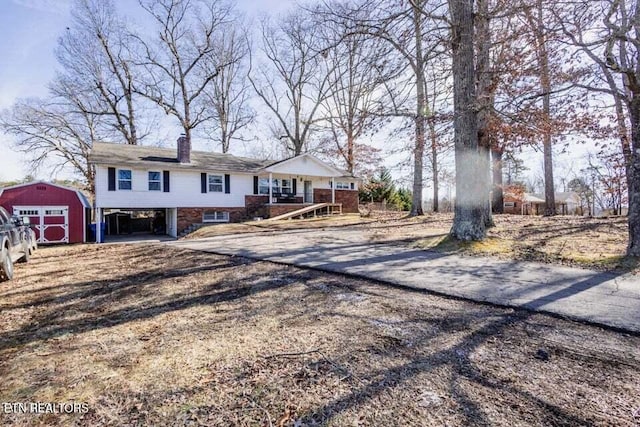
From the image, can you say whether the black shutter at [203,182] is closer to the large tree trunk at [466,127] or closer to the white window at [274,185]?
the white window at [274,185]

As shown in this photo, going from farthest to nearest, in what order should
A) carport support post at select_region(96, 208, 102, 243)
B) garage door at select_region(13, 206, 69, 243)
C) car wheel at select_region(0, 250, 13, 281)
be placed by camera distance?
carport support post at select_region(96, 208, 102, 243) < garage door at select_region(13, 206, 69, 243) < car wheel at select_region(0, 250, 13, 281)

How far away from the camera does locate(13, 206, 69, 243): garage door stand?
1509 cm

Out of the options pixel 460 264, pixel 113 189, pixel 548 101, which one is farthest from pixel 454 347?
pixel 113 189

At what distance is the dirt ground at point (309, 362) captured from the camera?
1958mm

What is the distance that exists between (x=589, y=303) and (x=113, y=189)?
61.0 ft

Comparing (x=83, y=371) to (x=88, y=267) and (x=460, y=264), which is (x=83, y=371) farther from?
(x=460, y=264)

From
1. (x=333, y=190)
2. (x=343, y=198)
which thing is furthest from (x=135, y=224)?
(x=343, y=198)

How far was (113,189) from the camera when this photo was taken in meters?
16.1

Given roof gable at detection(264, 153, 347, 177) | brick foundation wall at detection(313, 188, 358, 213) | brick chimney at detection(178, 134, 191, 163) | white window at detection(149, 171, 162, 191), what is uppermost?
brick chimney at detection(178, 134, 191, 163)

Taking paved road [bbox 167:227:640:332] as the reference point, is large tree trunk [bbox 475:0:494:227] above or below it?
above

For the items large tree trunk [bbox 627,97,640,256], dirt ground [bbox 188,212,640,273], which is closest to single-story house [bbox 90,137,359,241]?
dirt ground [bbox 188,212,640,273]

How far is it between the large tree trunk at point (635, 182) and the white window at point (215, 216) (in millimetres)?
17745

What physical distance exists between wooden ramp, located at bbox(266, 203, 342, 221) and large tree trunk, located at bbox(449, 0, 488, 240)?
39.5 feet

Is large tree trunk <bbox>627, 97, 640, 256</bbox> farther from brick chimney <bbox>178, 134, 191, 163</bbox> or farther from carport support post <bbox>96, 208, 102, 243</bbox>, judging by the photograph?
carport support post <bbox>96, 208, 102, 243</bbox>
